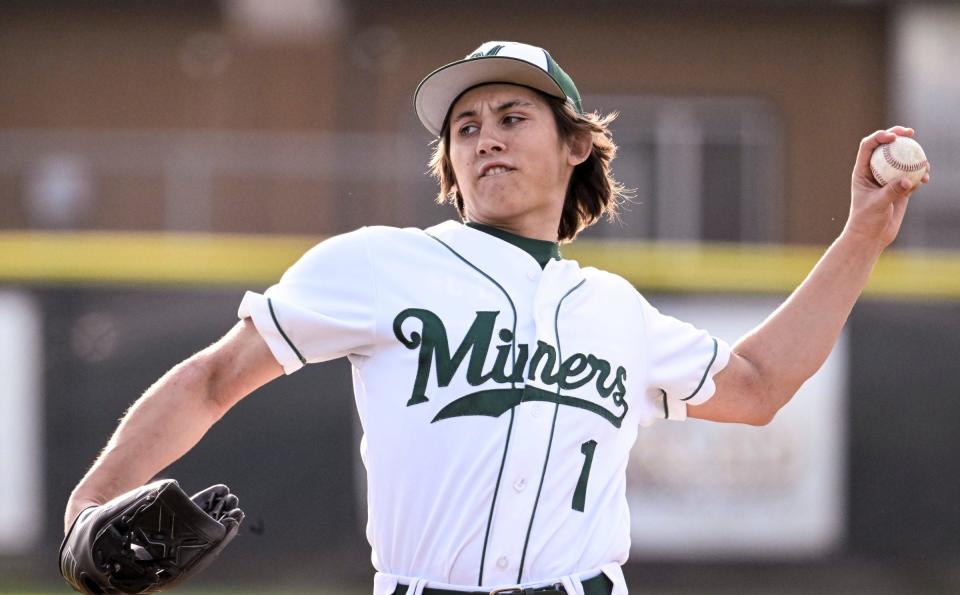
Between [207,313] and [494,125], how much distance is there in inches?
198

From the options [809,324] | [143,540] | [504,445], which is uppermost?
[809,324]

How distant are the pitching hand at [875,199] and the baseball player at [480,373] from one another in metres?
0.41

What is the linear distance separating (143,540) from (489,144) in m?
1.01

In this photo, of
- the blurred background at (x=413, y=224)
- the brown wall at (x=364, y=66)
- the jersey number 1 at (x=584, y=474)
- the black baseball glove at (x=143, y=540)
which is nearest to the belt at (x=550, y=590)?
the jersey number 1 at (x=584, y=474)

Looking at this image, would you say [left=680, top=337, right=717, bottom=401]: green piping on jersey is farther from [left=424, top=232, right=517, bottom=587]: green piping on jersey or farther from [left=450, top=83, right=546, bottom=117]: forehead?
[left=450, top=83, right=546, bottom=117]: forehead

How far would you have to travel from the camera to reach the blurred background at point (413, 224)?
7.36m

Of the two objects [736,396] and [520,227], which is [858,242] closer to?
[736,396]

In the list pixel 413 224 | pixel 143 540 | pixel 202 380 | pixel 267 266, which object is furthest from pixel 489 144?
pixel 413 224

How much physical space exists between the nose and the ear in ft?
0.84

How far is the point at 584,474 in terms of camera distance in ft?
8.55

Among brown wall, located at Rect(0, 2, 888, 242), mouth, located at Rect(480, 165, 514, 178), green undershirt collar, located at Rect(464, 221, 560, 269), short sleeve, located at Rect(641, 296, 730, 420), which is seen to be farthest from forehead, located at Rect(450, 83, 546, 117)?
brown wall, located at Rect(0, 2, 888, 242)

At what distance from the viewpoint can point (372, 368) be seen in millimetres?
2590

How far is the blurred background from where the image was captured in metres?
7.36

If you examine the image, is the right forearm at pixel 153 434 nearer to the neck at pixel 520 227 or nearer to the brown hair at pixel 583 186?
the neck at pixel 520 227
